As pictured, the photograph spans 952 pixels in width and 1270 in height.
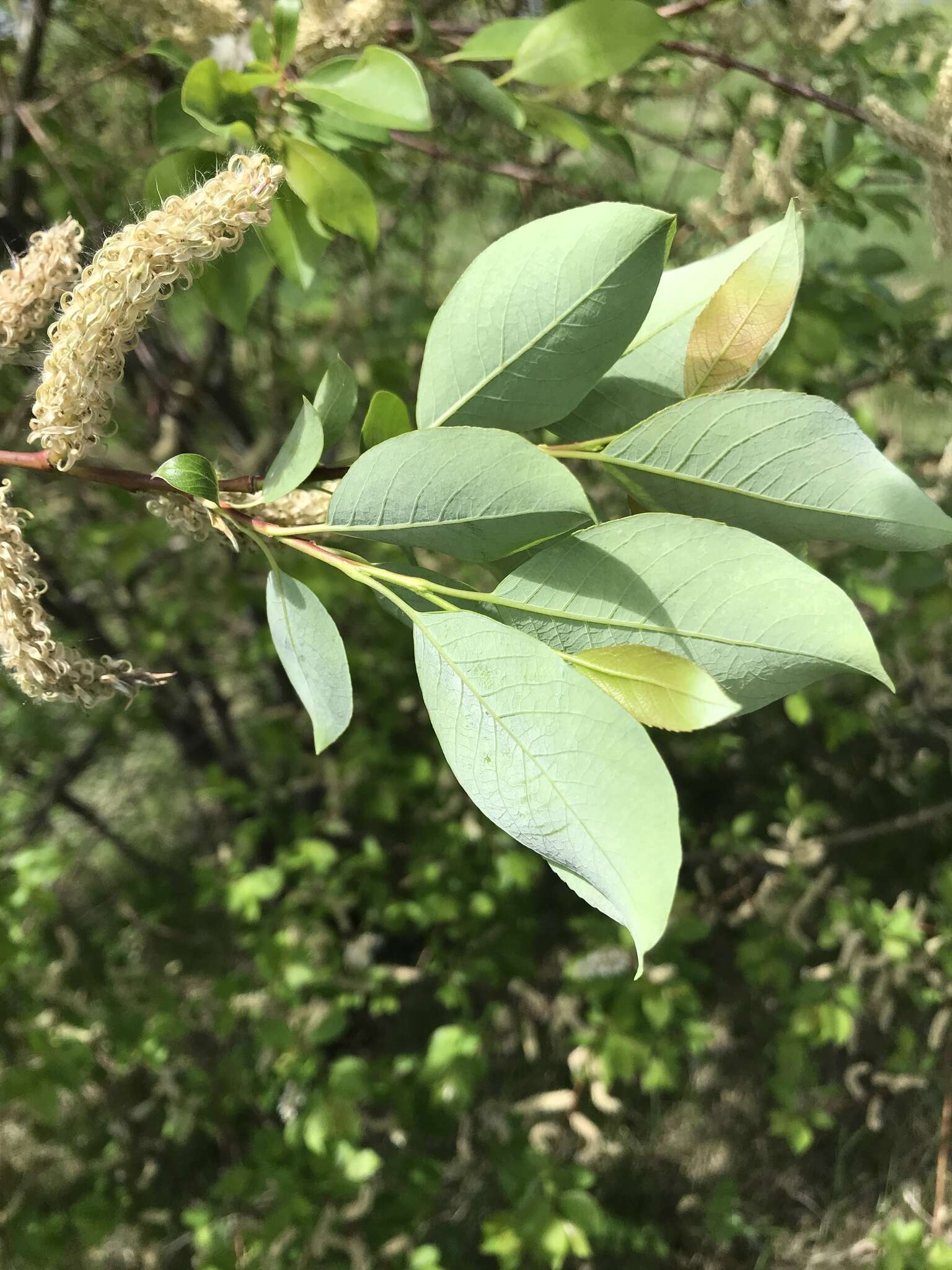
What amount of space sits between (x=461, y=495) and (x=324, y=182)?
356 millimetres

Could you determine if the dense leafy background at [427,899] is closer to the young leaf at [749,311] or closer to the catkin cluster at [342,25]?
the catkin cluster at [342,25]

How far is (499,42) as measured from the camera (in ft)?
2.22

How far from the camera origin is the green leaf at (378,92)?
21.4 inches

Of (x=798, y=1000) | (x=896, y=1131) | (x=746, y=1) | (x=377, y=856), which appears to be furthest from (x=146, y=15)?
(x=896, y=1131)

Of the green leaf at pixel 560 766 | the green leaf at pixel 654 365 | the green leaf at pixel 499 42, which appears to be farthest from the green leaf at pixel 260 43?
the green leaf at pixel 560 766

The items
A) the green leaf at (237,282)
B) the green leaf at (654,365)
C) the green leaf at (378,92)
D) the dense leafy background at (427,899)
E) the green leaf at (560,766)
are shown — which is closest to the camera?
the green leaf at (560,766)

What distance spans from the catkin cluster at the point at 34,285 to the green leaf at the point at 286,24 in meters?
0.24

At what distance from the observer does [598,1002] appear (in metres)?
1.39

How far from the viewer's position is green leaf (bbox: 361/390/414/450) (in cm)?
43

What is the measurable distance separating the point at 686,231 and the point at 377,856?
121 centimetres

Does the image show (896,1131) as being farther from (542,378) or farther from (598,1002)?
(542,378)

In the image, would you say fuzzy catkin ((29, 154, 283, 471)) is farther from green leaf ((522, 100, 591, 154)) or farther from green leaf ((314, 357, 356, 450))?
green leaf ((522, 100, 591, 154))

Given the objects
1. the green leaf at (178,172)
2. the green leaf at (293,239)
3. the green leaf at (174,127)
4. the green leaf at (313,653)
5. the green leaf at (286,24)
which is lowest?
the green leaf at (313,653)

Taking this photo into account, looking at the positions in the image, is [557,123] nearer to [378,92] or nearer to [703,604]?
[378,92]
